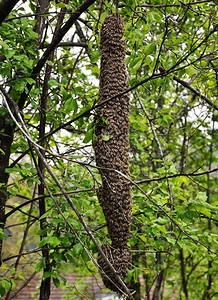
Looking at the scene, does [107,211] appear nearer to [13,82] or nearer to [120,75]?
[120,75]

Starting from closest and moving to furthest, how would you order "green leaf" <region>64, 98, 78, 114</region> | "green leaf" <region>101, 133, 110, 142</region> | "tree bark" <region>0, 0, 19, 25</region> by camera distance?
"tree bark" <region>0, 0, 19, 25</region> < "green leaf" <region>101, 133, 110, 142</region> < "green leaf" <region>64, 98, 78, 114</region>

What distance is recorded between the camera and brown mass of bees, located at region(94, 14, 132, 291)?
58.1 inches

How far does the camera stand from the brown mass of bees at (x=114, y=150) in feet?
4.84

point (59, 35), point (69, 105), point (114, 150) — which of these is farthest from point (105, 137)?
point (59, 35)

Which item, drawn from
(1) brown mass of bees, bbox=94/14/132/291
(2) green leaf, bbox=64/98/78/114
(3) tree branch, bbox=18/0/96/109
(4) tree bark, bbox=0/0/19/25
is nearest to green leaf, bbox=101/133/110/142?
(1) brown mass of bees, bbox=94/14/132/291

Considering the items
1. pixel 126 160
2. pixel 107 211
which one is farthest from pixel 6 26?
pixel 107 211

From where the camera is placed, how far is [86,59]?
3.56 metres

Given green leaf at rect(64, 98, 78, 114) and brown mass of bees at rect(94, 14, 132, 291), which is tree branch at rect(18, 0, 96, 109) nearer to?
brown mass of bees at rect(94, 14, 132, 291)

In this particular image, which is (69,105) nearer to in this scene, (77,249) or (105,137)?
(105,137)

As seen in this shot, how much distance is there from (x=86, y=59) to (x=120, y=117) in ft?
7.19

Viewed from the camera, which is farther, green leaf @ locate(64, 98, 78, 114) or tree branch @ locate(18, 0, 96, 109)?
green leaf @ locate(64, 98, 78, 114)

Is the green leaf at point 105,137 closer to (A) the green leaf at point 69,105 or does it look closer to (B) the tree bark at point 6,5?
(A) the green leaf at point 69,105

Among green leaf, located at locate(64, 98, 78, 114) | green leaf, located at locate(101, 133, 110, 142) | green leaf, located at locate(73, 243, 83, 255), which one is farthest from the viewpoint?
green leaf, located at locate(73, 243, 83, 255)

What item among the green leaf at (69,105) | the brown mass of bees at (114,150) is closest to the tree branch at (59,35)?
the brown mass of bees at (114,150)
